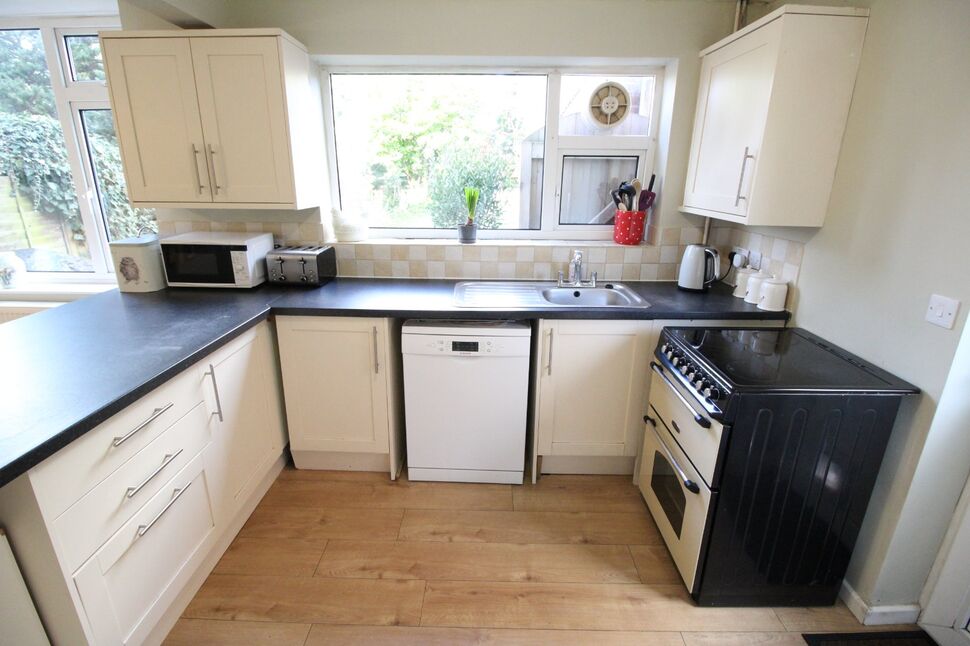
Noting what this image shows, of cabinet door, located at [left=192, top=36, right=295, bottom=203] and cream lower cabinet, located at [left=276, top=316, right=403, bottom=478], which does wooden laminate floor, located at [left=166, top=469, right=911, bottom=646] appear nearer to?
cream lower cabinet, located at [left=276, top=316, right=403, bottom=478]

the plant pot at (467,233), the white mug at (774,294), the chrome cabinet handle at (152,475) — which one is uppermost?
the plant pot at (467,233)

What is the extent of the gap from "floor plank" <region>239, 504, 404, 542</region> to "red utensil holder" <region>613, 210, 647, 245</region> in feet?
6.16

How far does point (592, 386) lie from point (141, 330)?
1.89 metres

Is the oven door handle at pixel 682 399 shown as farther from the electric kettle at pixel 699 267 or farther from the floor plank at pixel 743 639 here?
the floor plank at pixel 743 639

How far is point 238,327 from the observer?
69.9 inches

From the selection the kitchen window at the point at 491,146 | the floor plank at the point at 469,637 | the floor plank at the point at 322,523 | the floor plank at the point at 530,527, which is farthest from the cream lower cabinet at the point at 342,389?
the kitchen window at the point at 491,146

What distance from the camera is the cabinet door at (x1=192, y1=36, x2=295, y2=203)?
204 centimetres

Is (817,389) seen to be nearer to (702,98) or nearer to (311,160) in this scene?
(702,98)

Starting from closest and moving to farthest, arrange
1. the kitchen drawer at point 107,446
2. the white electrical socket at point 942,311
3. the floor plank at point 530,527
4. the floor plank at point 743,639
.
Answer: the kitchen drawer at point 107,446 < the white electrical socket at point 942,311 < the floor plank at point 743,639 < the floor plank at point 530,527

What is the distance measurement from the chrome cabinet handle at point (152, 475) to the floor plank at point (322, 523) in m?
0.71

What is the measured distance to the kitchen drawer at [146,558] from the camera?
3.84 feet

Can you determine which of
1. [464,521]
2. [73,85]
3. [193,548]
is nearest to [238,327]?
[193,548]

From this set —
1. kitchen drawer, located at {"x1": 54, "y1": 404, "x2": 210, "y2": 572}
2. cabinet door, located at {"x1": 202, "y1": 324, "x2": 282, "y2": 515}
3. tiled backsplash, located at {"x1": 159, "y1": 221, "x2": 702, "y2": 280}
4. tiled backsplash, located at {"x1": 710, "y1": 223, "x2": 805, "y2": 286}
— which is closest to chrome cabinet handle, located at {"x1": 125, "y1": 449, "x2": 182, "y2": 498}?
kitchen drawer, located at {"x1": 54, "y1": 404, "x2": 210, "y2": 572}

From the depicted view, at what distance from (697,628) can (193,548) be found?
1.79m
